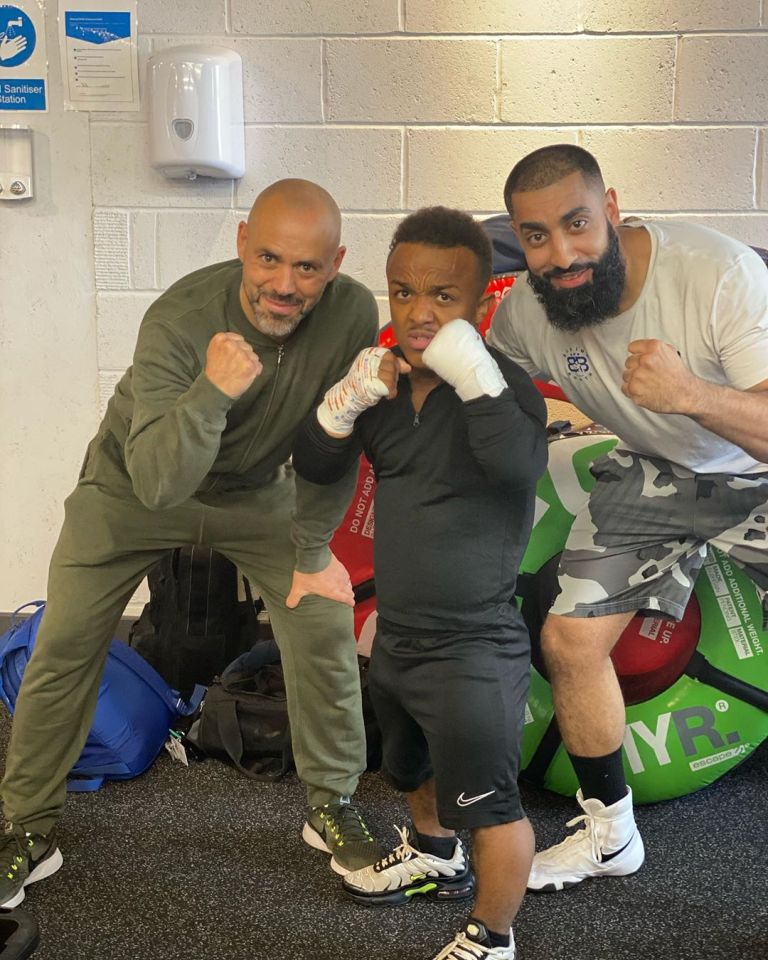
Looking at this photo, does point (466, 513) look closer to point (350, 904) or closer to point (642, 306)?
point (642, 306)

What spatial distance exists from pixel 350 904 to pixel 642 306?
1224 millimetres

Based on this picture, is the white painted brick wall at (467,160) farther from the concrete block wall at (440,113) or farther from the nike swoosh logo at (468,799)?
the nike swoosh logo at (468,799)

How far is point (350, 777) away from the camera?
6.55 feet

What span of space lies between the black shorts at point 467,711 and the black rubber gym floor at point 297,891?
0.33 m

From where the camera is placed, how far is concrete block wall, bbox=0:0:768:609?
8.72 feet

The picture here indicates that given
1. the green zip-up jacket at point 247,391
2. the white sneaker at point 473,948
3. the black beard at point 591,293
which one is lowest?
the white sneaker at point 473,948

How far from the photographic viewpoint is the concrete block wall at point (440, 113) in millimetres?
2658

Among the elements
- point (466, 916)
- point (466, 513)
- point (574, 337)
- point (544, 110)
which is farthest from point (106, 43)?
point (466, 916)

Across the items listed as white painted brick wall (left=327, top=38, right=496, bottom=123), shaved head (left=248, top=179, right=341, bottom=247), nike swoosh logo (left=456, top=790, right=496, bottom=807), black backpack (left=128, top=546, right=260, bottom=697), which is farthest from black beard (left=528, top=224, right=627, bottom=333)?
black backpack (left=128, top=546, right=260, bottom=697)

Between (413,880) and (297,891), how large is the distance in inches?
8.7

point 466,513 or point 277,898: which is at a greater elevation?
point 466,513

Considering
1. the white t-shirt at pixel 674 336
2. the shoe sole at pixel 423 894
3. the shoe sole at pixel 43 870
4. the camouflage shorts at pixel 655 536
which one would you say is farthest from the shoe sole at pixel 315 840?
the white t-shirt at pixel 674 336

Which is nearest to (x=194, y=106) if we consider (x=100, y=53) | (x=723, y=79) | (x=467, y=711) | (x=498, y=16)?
(x=100, y=53)

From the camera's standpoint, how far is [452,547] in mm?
1501
